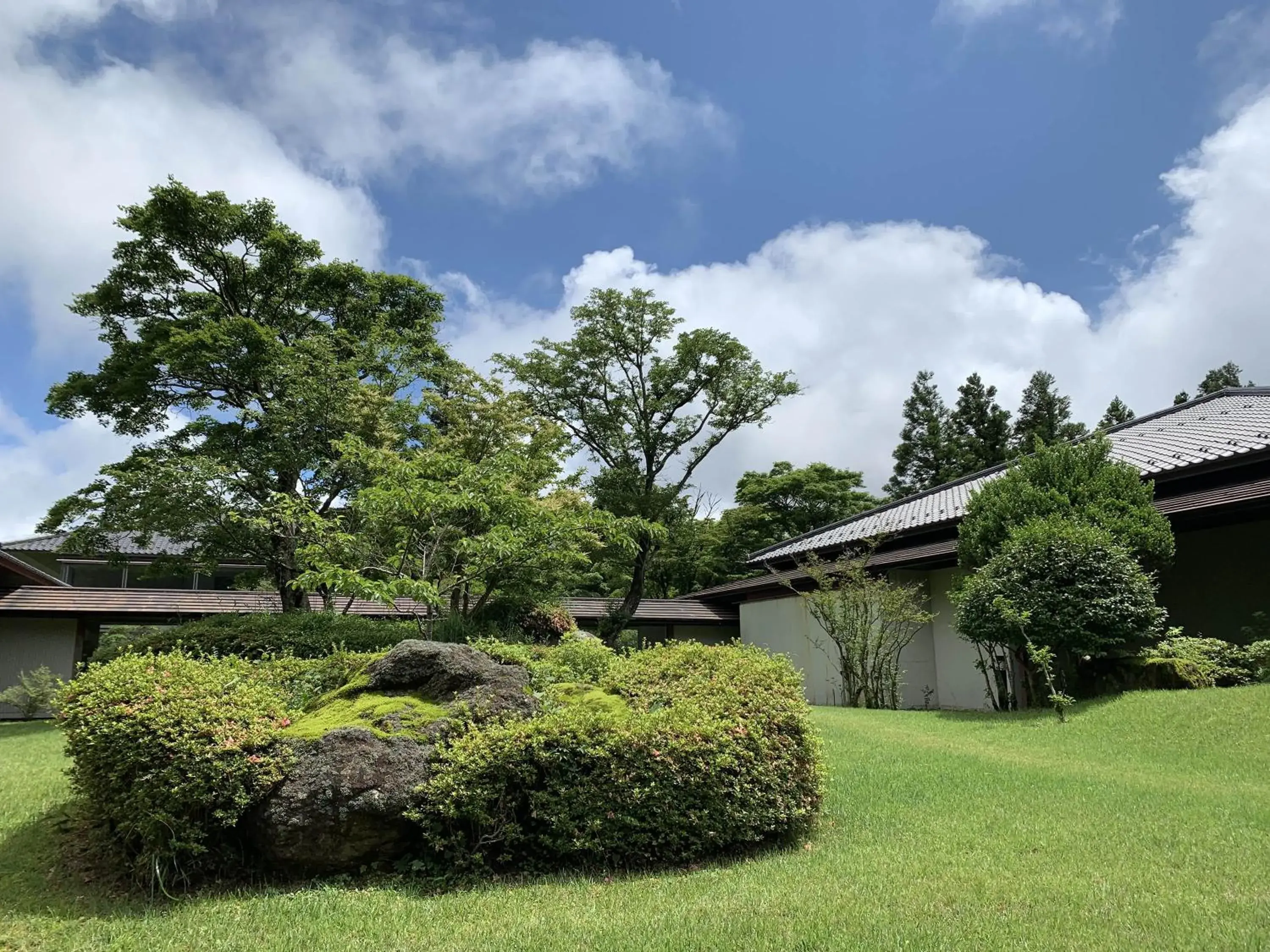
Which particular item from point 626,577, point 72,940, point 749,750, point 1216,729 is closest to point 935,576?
point 1216,729

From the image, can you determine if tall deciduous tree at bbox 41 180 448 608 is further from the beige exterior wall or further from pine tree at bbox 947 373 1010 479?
pine tree at bbox 947 373 1010 479

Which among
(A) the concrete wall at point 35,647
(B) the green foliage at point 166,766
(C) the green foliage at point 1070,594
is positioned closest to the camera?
(B) the green foliage at point 166,766

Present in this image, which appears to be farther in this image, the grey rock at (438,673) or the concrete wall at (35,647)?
the concrete wall at (35,647)

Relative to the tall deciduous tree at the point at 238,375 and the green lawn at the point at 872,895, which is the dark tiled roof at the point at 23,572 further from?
the green lawn at the point at 872,895

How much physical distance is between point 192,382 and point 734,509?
20787 mm

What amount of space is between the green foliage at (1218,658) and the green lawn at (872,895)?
3.83 metres

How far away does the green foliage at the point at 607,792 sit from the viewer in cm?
441

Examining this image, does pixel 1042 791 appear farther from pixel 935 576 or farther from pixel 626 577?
pixel 626 577

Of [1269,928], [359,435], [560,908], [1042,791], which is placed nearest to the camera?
[1269,928]

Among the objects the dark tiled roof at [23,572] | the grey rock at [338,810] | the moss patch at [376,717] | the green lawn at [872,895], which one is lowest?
the green lawn at [872,895]

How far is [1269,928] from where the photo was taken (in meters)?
3.20

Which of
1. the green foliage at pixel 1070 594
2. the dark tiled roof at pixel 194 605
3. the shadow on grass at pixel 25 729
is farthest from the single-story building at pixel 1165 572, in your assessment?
the shadow on grass at pixel 25 729

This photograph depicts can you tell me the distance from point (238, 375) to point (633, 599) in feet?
39.3

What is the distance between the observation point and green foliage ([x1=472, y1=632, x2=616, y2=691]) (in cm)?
598
